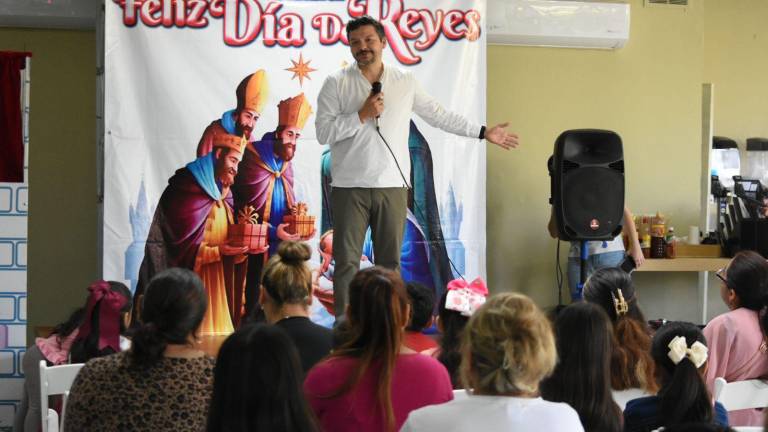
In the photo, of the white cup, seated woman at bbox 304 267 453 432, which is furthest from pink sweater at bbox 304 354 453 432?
the white cup

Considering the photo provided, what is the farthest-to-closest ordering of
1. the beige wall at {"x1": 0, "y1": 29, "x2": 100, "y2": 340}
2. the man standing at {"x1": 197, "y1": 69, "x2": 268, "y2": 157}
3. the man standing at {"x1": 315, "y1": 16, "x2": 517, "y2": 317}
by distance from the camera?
1. the beige wall at {"x1": 0, "y1": 29, "x2": 100, "y2": 340}
2. the man standing at {"x1": 197, "y1": 69, "x2": 268, "y2": 157}
3. the man standing at {"x1": 315, "y1": 16, "x2": 517, "y2": 317}

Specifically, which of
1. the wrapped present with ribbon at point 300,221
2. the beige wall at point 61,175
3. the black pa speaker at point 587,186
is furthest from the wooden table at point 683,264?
the beige wall at point 61,175

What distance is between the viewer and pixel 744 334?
371cm

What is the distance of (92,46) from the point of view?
757 cm

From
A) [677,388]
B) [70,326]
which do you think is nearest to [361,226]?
[70,326]

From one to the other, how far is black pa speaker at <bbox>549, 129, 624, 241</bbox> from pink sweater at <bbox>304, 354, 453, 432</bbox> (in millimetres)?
3856

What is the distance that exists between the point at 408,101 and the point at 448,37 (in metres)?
1.32

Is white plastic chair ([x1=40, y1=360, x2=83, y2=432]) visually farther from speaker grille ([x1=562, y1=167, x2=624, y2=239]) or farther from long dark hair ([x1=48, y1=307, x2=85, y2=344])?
speaker grille ([x1=562, y1=167, x2=624, y2=239])

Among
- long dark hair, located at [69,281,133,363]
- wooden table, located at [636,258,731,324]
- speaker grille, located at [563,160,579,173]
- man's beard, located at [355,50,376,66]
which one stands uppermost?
man's beard, located at [355,50,376,66]

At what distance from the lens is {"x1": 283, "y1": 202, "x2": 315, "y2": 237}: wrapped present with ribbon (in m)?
6.23

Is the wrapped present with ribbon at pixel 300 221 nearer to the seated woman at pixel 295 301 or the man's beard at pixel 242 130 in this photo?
the man's beard at pixel 242 130

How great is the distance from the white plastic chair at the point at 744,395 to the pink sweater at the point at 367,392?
38.6 inches

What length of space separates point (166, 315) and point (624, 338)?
5.26 ft

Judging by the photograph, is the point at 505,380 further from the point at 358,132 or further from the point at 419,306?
the point at 358,132
